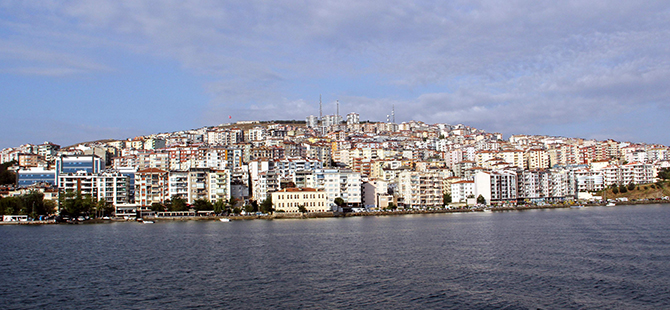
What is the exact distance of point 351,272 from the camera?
2022 centimetres

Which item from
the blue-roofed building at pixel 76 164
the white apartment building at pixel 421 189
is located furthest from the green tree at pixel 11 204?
the white apartment building at pixel 421 189

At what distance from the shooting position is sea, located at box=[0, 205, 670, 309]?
51.7 feet

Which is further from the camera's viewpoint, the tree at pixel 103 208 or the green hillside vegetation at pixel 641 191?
the green hillside vegetation at pixel 641 191

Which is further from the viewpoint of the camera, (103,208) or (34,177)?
(34,177)

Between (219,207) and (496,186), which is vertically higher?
(496,186)

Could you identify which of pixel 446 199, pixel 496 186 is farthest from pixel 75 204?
pixel 496 186

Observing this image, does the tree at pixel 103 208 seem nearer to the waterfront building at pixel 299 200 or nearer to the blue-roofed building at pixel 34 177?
the blue-roofed building at pixel 34 177

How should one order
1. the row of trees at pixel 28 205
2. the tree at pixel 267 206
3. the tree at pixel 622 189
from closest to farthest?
the row of trees at pixel 28 205 → the tree at pixel 267 206 → the tree at pixel 622 189

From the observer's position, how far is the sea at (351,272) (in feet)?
51.7

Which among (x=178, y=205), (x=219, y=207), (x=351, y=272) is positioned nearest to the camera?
(x=351, y=272)

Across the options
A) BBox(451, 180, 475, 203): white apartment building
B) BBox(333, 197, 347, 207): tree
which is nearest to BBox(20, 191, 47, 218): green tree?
BBox(333, 197, 347, 207): tree

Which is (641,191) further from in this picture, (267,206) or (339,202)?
(267,206)

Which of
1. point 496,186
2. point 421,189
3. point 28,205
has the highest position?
point 496,186

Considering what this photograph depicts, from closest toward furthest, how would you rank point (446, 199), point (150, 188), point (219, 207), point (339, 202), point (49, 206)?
point (219, 207)
point (49, 206)
point (150, 188)
point (339, 202)
point (446, 199)
